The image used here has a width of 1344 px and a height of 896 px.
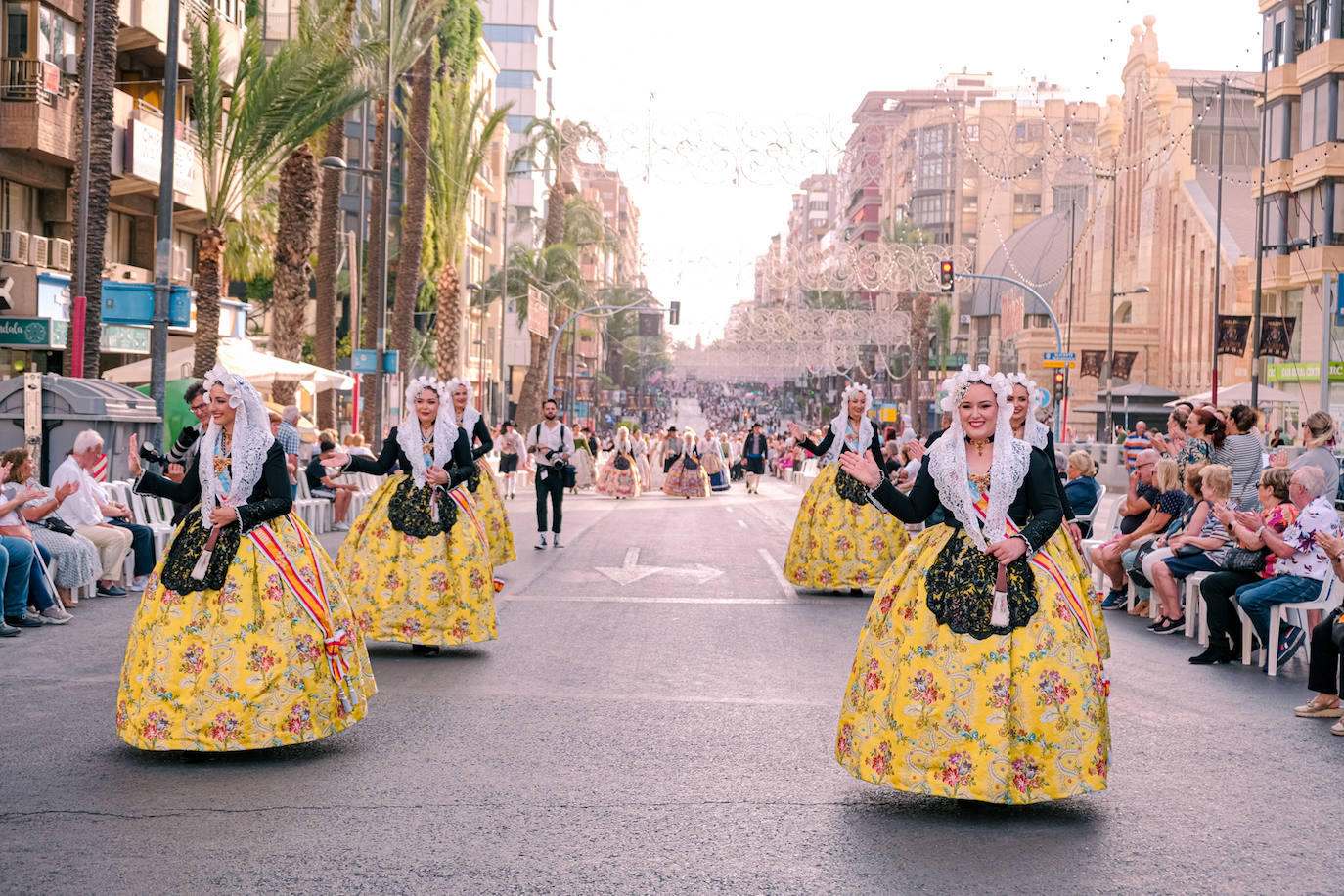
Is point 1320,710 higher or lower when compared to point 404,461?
lower

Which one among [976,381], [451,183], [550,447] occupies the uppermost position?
[451,183]

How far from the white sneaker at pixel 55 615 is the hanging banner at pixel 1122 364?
186ft

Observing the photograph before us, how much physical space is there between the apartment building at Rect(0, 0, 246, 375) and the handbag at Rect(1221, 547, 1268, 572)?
61.8 ft

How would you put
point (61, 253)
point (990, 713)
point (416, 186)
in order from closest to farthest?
point (990, 713) < point (61, 253) < point (416, 186)

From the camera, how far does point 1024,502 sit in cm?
708

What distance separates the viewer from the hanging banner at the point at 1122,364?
6525 centimetres

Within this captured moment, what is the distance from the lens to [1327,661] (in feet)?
31.0

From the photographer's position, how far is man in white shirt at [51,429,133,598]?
13531mm

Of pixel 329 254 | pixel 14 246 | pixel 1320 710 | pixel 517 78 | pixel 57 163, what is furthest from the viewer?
pixel 517 78

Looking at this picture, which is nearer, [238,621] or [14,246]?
[238,621]

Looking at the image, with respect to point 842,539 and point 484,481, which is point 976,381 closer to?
point 484,481

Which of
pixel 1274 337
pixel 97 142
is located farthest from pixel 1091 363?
pixel 97 142

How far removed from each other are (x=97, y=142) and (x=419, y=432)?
16258mm

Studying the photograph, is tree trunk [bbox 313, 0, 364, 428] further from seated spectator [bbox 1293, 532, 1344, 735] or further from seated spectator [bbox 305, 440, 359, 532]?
seated spectator [bbox 1293, 532, 1344, 735]
